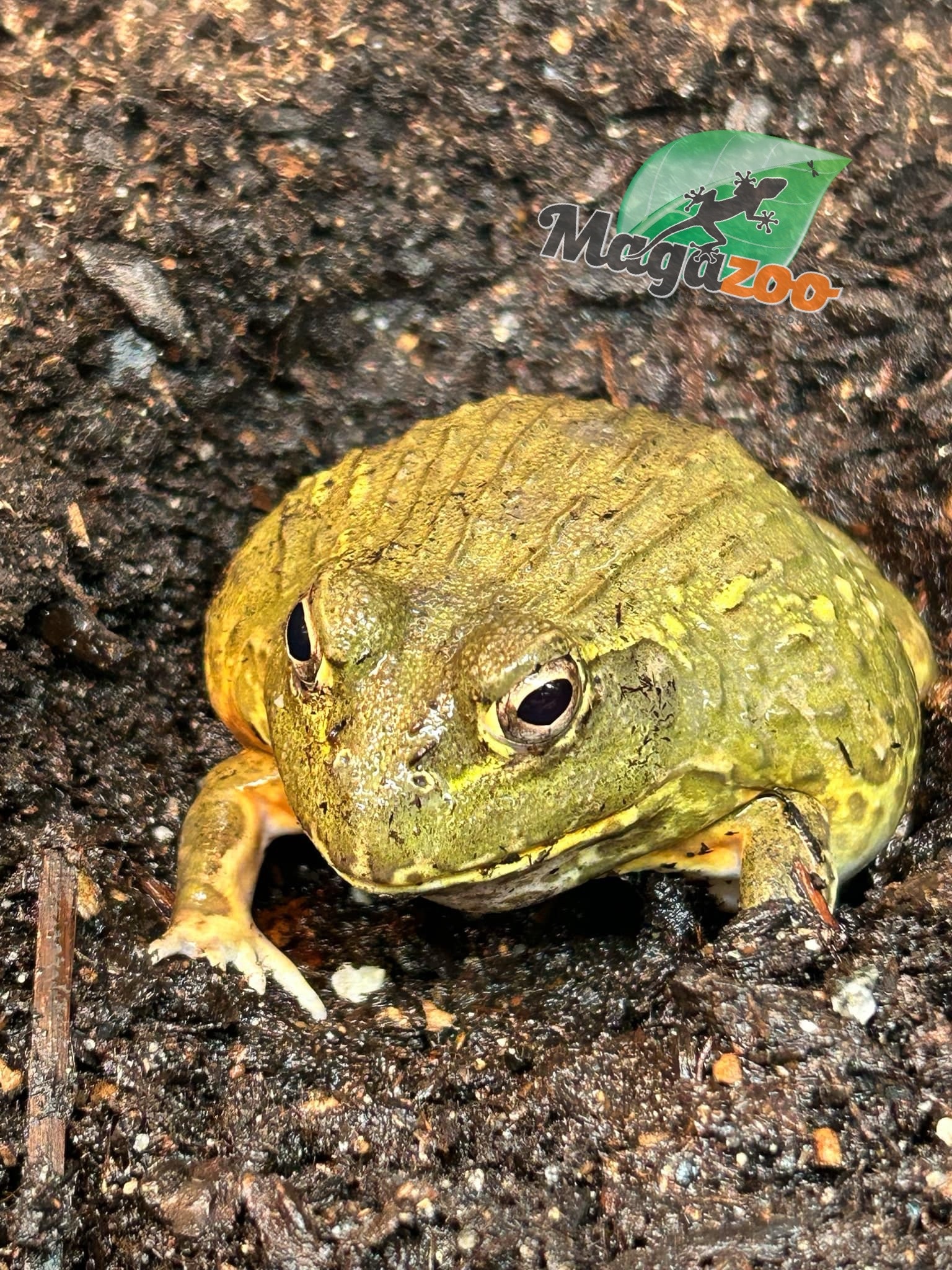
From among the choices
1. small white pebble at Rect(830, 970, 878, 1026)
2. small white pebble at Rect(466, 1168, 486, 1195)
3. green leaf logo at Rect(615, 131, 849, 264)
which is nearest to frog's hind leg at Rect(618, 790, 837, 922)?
small white pebble at Rect(830, 970, 878, 1026)

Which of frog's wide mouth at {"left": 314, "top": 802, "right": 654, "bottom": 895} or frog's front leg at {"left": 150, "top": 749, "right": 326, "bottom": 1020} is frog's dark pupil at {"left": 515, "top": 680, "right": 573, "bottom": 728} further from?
frog's front leg at {"left": 150, "top": 749, "right": 326, "bottom": 1020}

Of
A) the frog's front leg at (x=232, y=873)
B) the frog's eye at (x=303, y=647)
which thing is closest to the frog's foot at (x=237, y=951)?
the frog's front leg at (x=232, y=873)

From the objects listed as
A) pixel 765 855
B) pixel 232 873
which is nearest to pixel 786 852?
pixel 765 855

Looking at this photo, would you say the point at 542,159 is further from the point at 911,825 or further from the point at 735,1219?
the point at 735,1219

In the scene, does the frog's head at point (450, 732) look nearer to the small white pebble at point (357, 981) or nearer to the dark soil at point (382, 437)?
the dark soil at point (382, 437)

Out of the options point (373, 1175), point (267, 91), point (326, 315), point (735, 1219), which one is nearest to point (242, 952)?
point (373, 1175)

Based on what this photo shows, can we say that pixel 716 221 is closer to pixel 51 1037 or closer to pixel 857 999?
pixel 857 999
